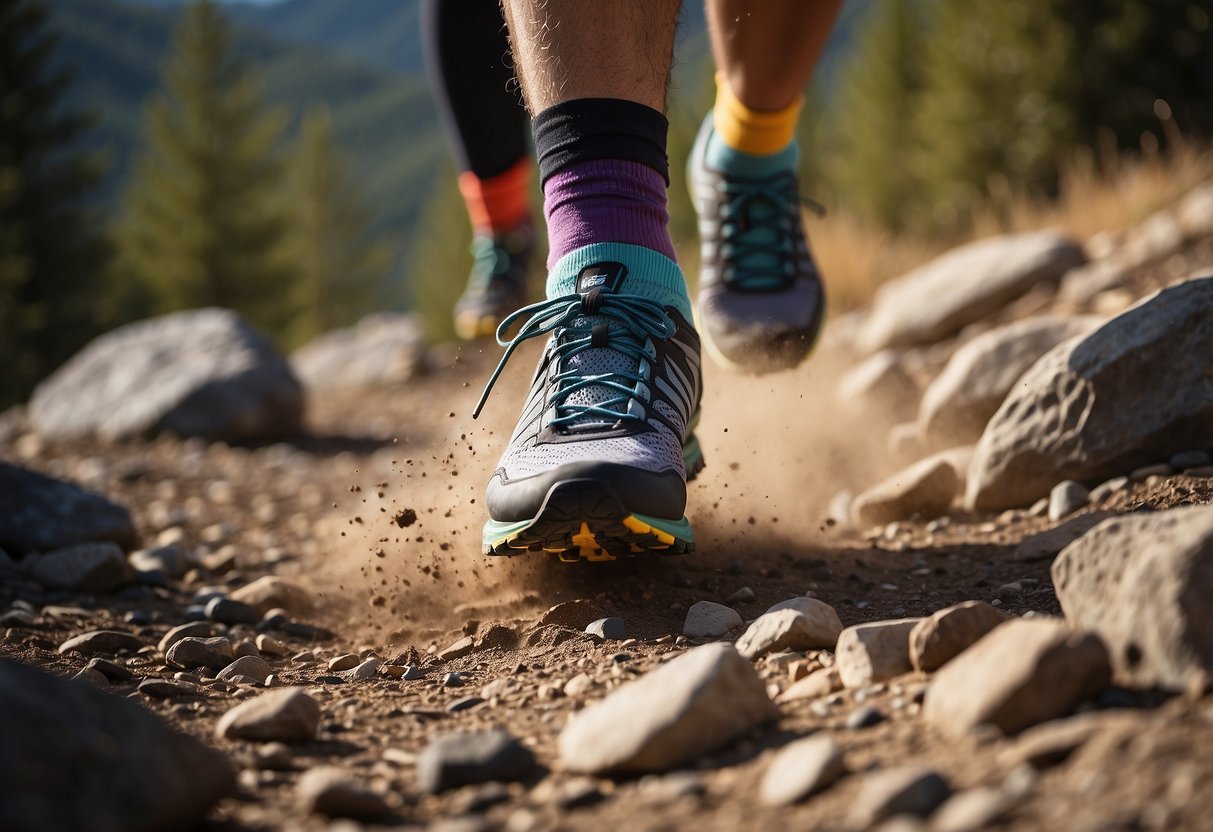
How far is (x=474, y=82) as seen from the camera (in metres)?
2.84

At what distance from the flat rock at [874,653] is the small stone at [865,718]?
5.0 inches

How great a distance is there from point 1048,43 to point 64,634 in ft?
48.1

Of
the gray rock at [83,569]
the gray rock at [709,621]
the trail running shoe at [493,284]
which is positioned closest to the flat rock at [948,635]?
the gray rock at [709,621]

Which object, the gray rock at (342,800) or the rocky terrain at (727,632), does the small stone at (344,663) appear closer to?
the rocky terrain at (727,632)

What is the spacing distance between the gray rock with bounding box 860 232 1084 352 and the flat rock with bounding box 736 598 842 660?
3392 millimetres

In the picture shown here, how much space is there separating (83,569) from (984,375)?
2.06 metres

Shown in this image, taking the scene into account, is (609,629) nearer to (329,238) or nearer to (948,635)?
(948,635)

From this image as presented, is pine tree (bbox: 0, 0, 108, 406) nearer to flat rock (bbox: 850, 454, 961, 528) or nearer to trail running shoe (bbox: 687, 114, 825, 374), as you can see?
trail running shoe (bbox: 687, 114, 825, 374)

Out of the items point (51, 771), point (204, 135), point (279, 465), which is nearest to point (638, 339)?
point (51, 771)

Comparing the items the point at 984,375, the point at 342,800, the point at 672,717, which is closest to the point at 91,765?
the point at 342,800

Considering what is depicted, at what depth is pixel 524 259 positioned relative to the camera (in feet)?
12.0

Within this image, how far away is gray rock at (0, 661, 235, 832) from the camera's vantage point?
781 millimetres

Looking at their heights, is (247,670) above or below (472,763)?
above

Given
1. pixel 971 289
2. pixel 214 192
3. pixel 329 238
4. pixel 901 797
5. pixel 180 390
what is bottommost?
pixel 901 797
